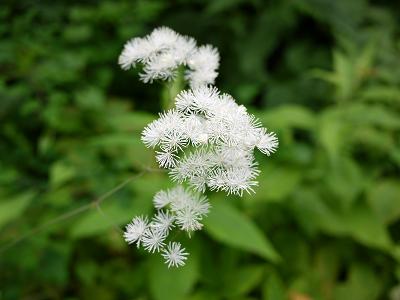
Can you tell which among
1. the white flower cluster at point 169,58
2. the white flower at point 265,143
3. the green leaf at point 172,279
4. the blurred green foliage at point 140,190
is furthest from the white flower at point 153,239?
the green leaf at point 172,279

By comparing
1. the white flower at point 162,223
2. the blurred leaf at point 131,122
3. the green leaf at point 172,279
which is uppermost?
the blurred leaf at point 131,122

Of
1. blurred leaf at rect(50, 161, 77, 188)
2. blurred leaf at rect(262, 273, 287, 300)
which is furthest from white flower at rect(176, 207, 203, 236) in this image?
blurred leaf at rect(262, 273, 287, 300)

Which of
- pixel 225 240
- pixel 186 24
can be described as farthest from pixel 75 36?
pixel 225 240

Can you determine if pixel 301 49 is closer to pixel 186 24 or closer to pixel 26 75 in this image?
pixel 186 24

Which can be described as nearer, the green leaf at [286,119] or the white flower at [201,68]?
the white flower at [201,68]

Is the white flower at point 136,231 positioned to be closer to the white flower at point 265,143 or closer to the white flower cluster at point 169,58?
the white flower at point 265,143

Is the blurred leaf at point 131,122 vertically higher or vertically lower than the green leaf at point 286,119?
lower

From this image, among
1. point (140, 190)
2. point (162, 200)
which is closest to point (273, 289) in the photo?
point (140, 190)

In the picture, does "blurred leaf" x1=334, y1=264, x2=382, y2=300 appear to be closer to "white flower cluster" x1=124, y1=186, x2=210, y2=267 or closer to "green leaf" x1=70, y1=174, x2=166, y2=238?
A: "green leaf" x1=70, y1=174, x2=166, y2=238
